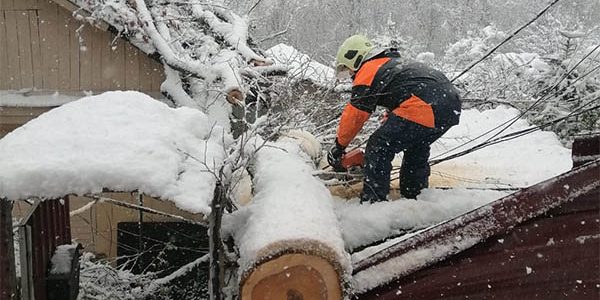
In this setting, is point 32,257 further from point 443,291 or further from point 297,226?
point 443,291

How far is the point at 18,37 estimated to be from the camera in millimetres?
7746

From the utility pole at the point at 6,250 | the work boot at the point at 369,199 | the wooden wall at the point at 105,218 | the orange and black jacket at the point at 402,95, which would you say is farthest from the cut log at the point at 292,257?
the wooden wall at the point at 105,218

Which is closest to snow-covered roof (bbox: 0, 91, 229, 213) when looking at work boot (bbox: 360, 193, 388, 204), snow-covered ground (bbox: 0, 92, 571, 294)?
snow-covered ground (bbox: 0, 92, 571, 294)

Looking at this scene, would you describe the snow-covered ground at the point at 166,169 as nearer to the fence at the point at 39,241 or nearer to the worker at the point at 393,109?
the worker at the point at 393,109

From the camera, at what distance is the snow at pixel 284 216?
2521 mm

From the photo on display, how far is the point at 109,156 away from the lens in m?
2.50

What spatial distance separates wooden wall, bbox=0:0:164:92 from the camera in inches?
304

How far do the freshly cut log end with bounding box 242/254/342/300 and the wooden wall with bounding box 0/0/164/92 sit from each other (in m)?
6.02

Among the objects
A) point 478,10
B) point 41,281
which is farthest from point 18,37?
point 478,10

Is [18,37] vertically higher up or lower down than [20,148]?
higher up

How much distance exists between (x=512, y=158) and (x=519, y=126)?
191 centimetres

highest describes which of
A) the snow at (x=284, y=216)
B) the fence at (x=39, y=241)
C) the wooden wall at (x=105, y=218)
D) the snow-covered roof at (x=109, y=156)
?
the snow-covered roof at (x=109, y=156)

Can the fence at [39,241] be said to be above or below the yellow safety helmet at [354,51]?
below

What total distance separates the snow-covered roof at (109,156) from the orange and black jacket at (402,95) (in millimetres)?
A: 1623
